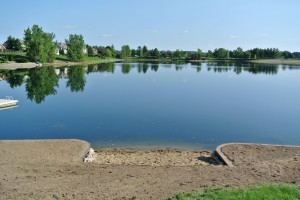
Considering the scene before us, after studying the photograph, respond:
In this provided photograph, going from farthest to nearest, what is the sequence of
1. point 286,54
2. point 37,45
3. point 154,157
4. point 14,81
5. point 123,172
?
point 286,54 < point 37,45 < point 14,81 < point 154,157 < point 123,172

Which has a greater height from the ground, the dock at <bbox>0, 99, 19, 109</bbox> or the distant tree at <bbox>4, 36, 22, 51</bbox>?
the distant tree at <bbox>4, 36, 22, 51</bbox>

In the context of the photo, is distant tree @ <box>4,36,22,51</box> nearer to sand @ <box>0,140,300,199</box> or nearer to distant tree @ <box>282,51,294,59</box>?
sand @ <box>0,140,300,199</box>

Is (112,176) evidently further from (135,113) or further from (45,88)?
(45,88)

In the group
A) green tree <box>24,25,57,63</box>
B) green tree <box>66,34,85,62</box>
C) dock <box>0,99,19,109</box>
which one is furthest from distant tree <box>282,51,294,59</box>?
dock <box>0,99,19,109</box>

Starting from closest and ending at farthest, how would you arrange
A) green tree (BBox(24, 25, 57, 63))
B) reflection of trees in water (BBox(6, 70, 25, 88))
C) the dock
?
1. the dock
2. reflection of trees in water (BBox(6, 70, 25, 88))
3. green tree (BBox(24, 25, 57, 63))

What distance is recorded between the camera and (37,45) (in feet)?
297

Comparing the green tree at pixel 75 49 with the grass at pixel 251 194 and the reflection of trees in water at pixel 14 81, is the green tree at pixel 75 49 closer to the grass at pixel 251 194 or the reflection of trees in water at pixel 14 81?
the reflection of trees in water at pixel 14 81

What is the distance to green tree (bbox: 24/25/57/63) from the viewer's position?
91375mm

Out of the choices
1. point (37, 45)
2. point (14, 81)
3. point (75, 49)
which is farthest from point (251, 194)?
point (75, 49)

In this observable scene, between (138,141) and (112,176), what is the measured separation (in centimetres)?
797

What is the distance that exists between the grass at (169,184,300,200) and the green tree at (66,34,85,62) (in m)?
114

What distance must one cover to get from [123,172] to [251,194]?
4.27m

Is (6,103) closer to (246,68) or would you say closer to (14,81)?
(14,81)

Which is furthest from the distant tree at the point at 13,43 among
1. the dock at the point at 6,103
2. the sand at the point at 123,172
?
the sand at the point at 123,172
